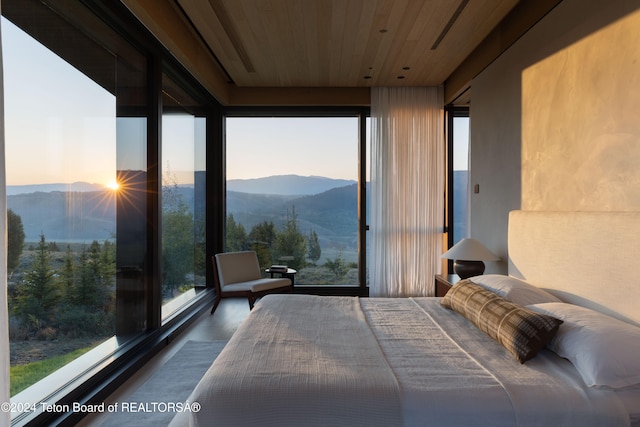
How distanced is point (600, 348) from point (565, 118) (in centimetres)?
164

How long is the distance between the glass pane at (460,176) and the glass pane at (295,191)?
4.57 feet

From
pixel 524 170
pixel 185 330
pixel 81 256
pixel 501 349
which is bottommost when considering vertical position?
pixel 185 330

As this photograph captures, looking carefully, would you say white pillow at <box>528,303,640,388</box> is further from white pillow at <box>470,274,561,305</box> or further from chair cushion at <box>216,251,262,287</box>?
chair cushion at <box>216,251,262,287</box>

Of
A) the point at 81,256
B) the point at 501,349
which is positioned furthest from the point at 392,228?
the point at 81,256

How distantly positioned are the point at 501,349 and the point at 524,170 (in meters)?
1.74

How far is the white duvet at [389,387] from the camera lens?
1.44 m

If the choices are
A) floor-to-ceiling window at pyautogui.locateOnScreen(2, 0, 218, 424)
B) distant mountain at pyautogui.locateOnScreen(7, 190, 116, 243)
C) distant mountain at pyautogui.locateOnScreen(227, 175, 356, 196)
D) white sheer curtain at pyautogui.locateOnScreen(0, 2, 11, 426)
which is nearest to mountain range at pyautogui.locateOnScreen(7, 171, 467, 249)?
distant mountain at pyautogui.locateOnScreen(227, 175, 356, 196)

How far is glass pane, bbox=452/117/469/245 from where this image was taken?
5.61m

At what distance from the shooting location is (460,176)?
566 centimetres

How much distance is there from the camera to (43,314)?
210 centimetres

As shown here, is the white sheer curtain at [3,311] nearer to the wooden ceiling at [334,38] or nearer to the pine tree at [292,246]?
the wooden ceiling at [334,38]

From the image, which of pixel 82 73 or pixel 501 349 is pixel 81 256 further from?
pixel 501 349

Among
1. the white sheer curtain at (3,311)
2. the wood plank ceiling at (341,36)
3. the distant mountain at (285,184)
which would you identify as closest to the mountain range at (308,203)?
the distant mountain at (285,184)

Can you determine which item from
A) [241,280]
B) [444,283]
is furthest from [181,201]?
[444,283]
